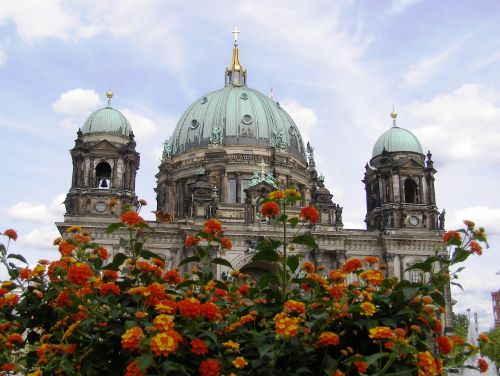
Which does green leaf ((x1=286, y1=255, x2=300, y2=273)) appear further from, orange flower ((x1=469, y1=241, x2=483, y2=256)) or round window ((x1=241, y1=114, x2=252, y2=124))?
round window ((x1=241, y1=114, x2=252, y2=124))

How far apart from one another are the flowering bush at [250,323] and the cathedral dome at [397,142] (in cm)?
4680

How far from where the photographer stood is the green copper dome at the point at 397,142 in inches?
2108

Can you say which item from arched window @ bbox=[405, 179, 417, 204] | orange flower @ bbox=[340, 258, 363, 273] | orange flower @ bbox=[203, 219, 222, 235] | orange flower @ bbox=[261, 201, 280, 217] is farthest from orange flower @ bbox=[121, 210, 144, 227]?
arched window @ bbox=[405, 179, 417, 204]

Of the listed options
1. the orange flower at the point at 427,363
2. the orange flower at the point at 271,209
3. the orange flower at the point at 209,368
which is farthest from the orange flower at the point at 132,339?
the orange flower at the point at 427,363

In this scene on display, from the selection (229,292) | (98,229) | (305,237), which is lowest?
(229,292)

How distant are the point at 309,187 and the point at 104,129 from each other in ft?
63.6

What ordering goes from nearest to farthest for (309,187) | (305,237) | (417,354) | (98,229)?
(417,354) < (305,237) < (98,229) < (309,187)

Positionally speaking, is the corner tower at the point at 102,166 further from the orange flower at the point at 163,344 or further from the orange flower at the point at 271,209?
the orange flower at the point at 163,344

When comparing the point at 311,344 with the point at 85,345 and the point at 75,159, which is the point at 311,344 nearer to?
the point at 85,345

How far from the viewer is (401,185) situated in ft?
170

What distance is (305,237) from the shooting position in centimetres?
738

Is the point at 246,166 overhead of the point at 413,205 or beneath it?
overhead

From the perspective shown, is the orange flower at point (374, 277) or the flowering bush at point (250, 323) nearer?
the flowering bush at point (250, 323)

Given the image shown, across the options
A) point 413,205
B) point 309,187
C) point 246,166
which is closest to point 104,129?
point 246,166
